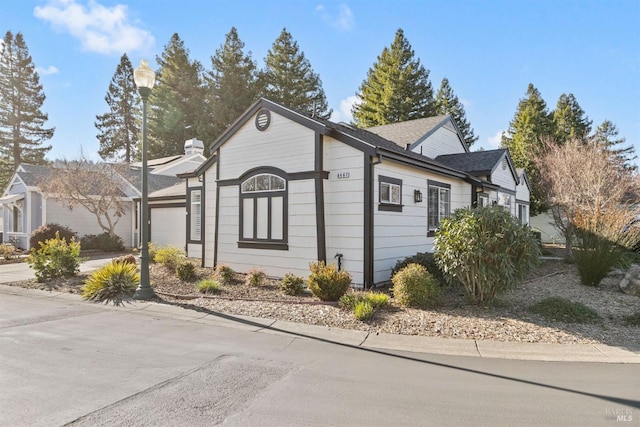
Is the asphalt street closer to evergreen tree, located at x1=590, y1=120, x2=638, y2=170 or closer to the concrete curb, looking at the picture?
the concrete curb

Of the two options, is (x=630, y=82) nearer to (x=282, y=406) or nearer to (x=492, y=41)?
(x=492, y=41)

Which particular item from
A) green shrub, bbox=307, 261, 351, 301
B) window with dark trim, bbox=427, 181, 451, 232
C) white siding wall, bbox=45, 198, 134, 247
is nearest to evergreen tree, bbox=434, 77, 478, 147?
window with dark trim, bbox=427, 181, 451, 232

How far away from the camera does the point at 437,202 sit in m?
12.7

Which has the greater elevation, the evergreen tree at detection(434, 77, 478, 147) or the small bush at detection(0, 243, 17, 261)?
the evergreen tree at detection(434, 77, 478, 147)

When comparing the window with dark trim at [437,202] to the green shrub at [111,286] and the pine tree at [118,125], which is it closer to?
the green shrub at [111,286]

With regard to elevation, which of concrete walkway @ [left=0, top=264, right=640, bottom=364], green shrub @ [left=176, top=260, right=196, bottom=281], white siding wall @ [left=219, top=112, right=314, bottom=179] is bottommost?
concrete walkway @ [left=0, top=264, right=640, bottom=364]

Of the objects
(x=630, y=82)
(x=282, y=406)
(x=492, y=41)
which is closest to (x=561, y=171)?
(x=630, y=82)

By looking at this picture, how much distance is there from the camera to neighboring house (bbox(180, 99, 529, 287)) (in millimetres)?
9375

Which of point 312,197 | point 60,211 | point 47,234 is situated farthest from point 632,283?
point 60,211

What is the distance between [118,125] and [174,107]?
45.1 feet

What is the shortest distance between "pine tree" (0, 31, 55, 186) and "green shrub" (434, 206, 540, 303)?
48421mm

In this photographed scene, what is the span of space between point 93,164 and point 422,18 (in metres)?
18.5

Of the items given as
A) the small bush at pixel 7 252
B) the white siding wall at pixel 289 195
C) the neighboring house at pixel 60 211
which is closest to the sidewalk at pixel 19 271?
the small bush at pixel 7 252

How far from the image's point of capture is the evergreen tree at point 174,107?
3700 cm
